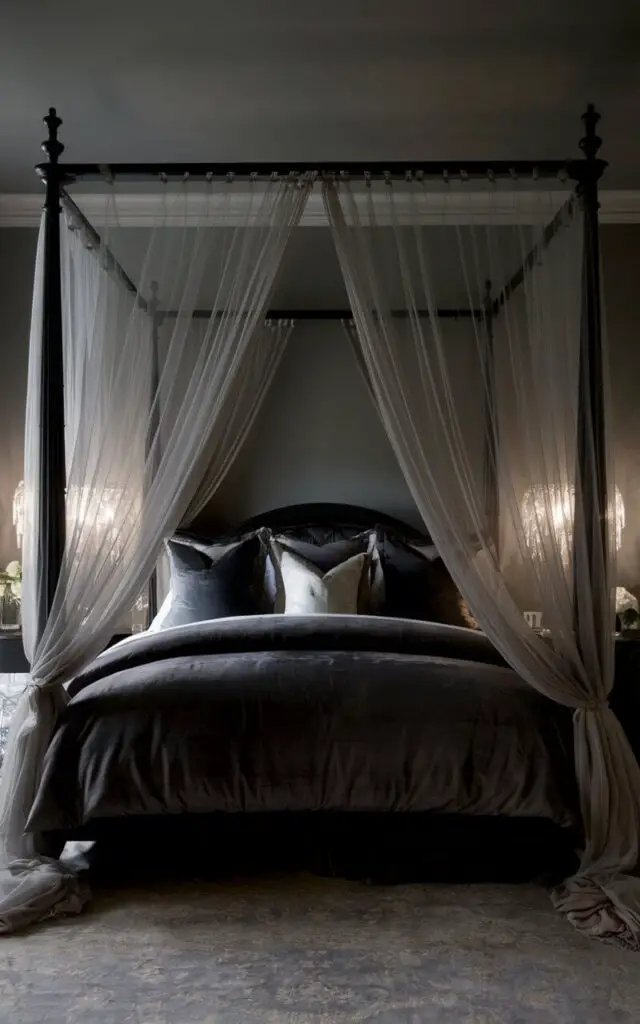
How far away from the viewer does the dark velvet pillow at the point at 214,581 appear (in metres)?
3.81

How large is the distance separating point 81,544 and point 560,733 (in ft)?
5.23

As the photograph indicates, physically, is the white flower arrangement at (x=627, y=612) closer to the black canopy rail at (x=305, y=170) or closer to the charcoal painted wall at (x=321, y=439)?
the charcoal painted wall at (x=321, y=439)

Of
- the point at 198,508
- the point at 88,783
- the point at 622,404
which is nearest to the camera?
the point at 88,783

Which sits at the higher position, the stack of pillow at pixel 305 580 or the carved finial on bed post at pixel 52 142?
the carved finial on bed post at pixel 52 142

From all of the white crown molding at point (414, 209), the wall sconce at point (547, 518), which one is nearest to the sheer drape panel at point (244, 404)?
the white crown molding at point (414, 209)

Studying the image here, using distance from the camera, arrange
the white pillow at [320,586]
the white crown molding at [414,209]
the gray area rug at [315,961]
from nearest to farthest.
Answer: the gray area rug at [315,961]
the white crown molding at [414,209]
the white pillow at [320,586]

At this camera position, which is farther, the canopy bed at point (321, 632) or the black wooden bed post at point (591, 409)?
the black wooden bed post at point (591, 409)

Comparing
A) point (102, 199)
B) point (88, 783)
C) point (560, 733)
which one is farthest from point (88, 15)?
point (560, 733)

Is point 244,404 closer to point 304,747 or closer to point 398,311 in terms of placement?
A: point 398,311

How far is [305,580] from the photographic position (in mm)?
3941

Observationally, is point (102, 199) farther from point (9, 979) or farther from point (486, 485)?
point (9, 979)

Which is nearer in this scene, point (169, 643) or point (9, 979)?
point (9, 979)

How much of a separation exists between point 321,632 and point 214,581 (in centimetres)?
109

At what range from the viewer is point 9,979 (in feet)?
6.51
